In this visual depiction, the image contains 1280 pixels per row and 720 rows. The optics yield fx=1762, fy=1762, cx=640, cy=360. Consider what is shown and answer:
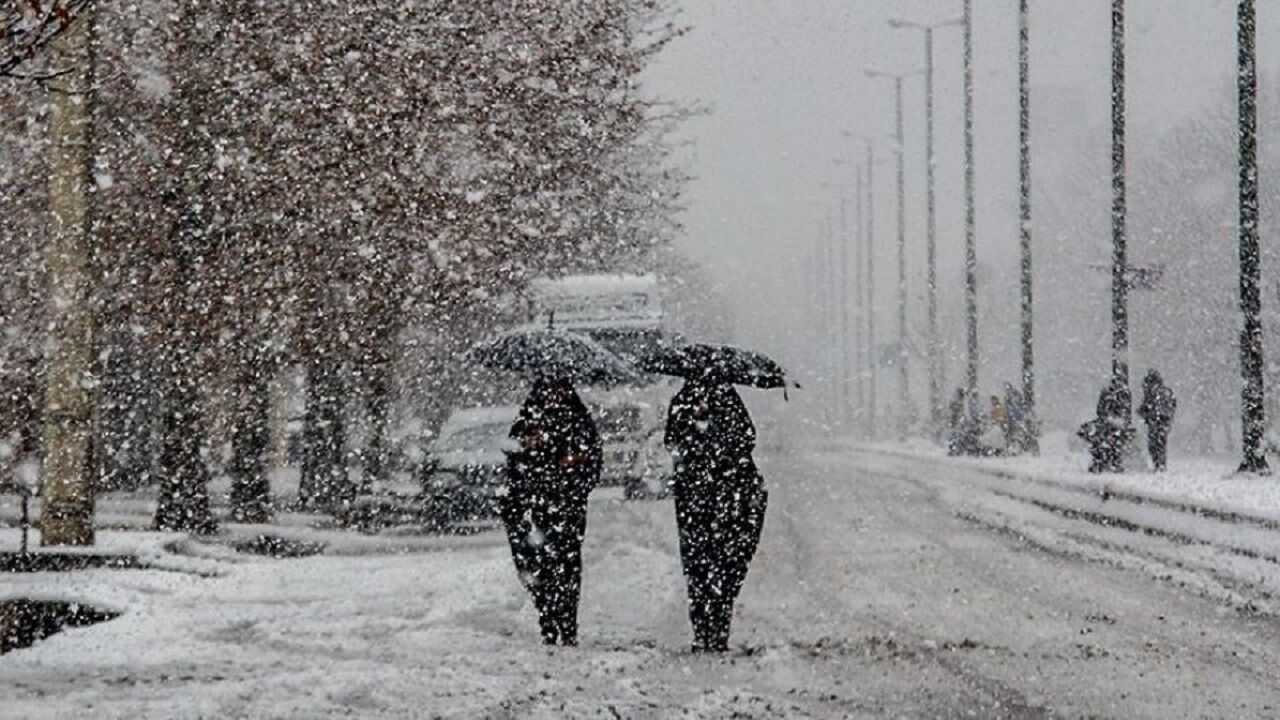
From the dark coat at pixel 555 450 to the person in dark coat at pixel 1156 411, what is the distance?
20.4 m

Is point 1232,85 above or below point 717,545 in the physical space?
above

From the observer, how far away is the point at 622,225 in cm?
3562

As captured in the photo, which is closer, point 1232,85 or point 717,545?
point 717,545

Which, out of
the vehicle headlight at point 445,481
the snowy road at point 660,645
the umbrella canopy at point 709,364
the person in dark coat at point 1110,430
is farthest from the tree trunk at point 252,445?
the person in dark coat at point 1110,430

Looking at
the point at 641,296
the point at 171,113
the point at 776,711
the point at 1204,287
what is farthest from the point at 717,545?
the point at 1204,287

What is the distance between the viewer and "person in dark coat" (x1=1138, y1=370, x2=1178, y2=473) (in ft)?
99.1

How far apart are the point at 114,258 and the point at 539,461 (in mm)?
12434

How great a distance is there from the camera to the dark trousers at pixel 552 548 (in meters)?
11.2

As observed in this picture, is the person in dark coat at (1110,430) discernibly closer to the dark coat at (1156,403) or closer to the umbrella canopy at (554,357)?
the dark coat at (1156,403)

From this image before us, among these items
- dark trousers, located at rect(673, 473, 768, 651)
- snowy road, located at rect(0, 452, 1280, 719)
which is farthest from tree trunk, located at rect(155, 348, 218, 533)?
dark trousers, located at rect(673, 473, 768, 651)

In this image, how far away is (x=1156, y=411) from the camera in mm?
30453

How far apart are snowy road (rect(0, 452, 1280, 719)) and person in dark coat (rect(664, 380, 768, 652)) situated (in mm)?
373

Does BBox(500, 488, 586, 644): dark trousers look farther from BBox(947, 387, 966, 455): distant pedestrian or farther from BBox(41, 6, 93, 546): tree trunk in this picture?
BBox(947, 387, 966, 455): distant pedestrian

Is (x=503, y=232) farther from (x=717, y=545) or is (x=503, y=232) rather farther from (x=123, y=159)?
(x=717, y=545)
